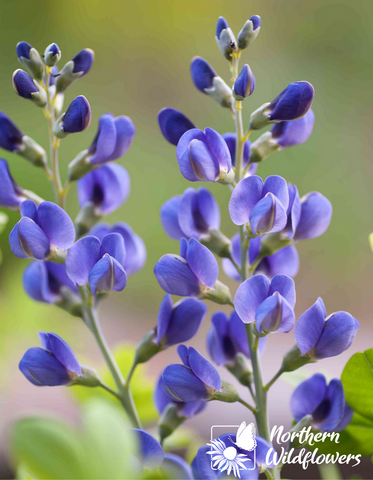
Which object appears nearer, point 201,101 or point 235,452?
point 235,452

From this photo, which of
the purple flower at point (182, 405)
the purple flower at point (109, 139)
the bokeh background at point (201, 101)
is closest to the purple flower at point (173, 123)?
the purple flower at point (109, 139)

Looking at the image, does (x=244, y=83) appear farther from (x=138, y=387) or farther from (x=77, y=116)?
(x=138, y=387)

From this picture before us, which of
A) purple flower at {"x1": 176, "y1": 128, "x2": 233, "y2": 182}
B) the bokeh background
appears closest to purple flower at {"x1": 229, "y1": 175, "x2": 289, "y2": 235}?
purple flower at {"x1": 176, "y1": 128, "x2": 233, "y2": 182}

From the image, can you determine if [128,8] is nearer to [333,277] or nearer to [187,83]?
[187,83]

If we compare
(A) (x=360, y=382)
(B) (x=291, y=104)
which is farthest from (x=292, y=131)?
(A) (x=360, y=382)

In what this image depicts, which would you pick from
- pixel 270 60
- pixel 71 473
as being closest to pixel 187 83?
pixel 270 60

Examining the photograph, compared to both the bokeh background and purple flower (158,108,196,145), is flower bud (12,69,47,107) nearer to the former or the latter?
purple flower (158,108,196,145)
